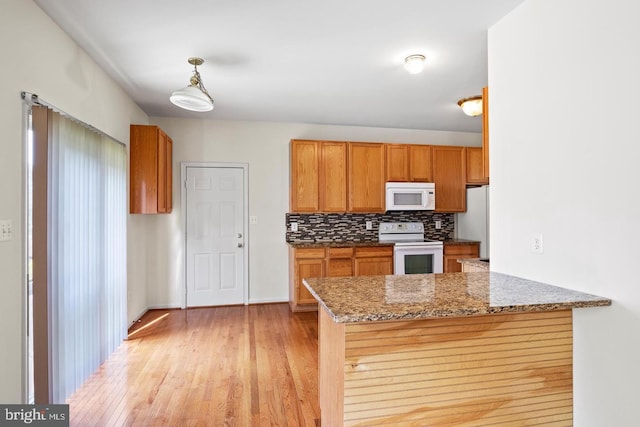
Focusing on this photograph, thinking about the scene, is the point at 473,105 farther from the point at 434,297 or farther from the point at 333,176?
the point at 434,297

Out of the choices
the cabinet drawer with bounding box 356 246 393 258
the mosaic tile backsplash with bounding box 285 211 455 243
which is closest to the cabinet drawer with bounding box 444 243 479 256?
the mosaic tile backsplash with bounding box 285 211 455 243

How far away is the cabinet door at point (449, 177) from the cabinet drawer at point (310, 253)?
184 centimetres

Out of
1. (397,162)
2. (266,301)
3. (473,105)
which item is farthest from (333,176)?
(266,301)

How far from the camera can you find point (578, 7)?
168 cm

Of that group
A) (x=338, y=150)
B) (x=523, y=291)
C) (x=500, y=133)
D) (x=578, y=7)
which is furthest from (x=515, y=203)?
(x=338, y=150)

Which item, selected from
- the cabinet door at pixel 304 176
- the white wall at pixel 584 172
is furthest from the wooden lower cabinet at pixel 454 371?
the cabinet door at pixel 304 176

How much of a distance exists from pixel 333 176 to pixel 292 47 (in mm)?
2100

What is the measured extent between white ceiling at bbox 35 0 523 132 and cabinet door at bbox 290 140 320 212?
57 cm

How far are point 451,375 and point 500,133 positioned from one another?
1506mm

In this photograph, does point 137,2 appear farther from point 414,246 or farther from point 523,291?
point 414,246

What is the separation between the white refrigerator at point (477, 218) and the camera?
182 inches

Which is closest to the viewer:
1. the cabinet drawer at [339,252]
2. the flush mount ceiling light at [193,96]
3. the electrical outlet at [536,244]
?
the electrical outlet at [536,244]

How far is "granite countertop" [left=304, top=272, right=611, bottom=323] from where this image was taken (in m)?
1.38

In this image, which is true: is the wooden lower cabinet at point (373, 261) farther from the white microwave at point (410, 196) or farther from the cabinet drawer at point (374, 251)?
the white microwave at point (410, 196)
